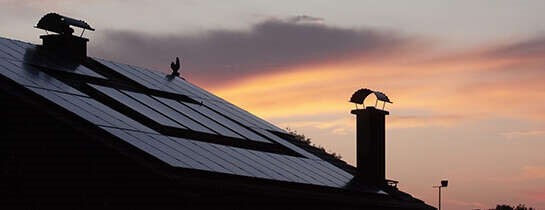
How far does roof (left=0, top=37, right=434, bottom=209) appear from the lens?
2083 cm

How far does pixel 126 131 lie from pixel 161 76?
1053 cm

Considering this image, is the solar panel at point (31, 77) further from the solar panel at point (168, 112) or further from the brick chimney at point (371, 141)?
the brick chimney at point (371, 141)

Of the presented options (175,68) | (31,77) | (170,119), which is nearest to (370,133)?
(175,68)

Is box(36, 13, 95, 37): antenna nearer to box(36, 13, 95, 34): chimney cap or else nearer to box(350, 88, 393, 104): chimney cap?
box(36, 13, 95, 34): chimney cap

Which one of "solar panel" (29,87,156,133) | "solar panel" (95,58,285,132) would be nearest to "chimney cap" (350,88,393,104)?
"solar panel" (95,58,285,132)

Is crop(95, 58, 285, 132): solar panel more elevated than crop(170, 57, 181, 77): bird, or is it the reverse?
crop(170, 57, 181, 77): bird

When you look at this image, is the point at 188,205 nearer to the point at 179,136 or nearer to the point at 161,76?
the point at 179,136

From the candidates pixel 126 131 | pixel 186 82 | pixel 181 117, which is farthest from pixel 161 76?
pixel 126 131

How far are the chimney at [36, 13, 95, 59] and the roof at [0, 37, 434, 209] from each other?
50 centimetres

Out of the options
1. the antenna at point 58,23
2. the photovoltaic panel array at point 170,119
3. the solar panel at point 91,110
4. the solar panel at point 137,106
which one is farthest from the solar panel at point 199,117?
the antenna at point 58,23

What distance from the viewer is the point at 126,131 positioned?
20.6m

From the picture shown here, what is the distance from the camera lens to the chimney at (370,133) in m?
28.8

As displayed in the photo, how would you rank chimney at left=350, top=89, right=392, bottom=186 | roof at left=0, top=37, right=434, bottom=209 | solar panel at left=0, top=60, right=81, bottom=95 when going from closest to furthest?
roof at left=0, top=37, right=434, bottom=209 → solar panel at left=0, top=60, right=81, bottom=95 → chimney at left=350, top=89, right=392, bottom=186

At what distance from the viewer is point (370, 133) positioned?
2919 cm
